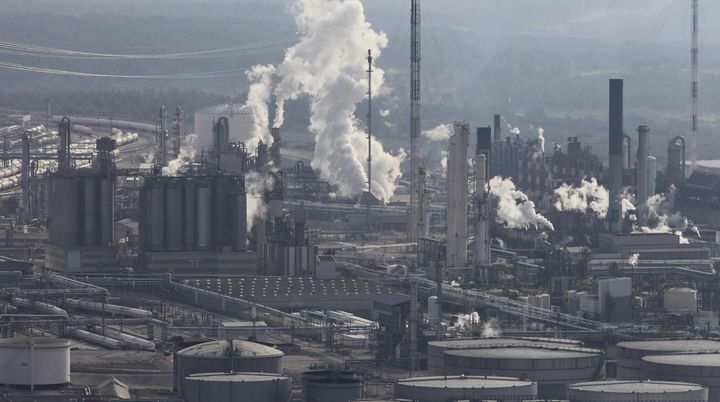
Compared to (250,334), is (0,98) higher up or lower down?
higher up

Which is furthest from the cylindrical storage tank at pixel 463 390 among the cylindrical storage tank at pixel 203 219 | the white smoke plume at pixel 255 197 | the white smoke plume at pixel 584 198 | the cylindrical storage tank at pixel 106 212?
the white smoke plume at pixel 584 198

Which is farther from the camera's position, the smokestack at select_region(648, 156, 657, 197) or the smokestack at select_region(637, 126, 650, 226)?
the smokestack at select_region(648, 156, 657, 197)

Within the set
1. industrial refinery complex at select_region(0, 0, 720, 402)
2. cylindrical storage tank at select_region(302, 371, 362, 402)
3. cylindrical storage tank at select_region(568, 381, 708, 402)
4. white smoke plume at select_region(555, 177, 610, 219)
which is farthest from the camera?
white smoke plume at select_region(555, 177, 610, 219)

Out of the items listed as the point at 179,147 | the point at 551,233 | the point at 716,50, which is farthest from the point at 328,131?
the point at 716,50

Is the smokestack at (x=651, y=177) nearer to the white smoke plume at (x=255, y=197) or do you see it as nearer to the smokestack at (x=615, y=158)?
the smokestack at (x=615, y=158)

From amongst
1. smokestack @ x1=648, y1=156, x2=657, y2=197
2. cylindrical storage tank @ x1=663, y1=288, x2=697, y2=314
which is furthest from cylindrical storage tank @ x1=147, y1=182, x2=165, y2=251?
smokestack @ x1=648, y1=156, x2=657, y2=197

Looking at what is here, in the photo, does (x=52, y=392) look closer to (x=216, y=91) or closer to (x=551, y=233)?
(x=551, y=233)

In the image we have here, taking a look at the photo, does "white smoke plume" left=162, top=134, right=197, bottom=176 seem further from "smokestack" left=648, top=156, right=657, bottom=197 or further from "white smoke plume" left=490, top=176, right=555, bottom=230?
"smokestack" left=648, top=156, right=657, bottom=197
